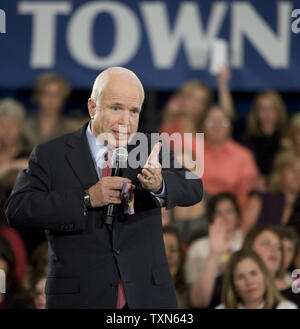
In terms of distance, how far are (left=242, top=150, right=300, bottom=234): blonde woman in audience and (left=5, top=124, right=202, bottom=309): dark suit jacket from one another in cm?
220

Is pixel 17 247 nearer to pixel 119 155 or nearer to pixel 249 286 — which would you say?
pixel 249 286

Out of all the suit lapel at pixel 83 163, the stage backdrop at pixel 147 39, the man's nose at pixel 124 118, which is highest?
the stage backdrop at pixel 147 39

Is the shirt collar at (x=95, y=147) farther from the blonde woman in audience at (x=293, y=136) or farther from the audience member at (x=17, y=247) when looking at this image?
the blonde woman in audience at (x=293, y=136)

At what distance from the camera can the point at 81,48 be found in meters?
4.62

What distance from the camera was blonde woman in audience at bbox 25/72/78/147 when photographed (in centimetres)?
432

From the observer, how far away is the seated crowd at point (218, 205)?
3.40 meters

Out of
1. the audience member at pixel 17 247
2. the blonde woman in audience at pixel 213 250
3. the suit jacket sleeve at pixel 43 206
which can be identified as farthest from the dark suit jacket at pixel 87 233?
the audience member at pixel 17 247

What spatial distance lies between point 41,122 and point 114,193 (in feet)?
8.19

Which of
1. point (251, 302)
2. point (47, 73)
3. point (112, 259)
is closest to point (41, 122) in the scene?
point (47, 73)

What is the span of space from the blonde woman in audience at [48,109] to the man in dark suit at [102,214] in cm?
221

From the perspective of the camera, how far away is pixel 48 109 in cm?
442

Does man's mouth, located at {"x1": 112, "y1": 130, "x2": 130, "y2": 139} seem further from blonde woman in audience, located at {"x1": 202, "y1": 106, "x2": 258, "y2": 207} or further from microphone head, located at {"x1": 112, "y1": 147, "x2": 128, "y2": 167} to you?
blonde woman in audience, located at {"x1": 202, "y1": 106, "x2": 258, "y2": 207}

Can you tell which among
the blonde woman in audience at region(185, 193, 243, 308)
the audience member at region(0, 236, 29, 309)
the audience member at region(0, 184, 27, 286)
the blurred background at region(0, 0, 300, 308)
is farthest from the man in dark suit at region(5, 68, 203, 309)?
the blurred background at region(0, 0, 300, 308)
